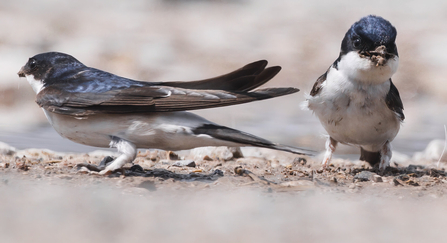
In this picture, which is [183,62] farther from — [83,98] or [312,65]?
[83,98]

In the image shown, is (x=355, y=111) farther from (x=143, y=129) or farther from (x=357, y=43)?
(x=143, y=129)

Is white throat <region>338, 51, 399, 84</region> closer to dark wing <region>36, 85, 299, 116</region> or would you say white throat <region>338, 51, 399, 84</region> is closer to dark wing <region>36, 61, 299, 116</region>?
dark wing <region>36, 61, 299, 116</region>

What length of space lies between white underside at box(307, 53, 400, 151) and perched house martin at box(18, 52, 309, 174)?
685 millimetres

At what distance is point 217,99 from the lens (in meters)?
4.18

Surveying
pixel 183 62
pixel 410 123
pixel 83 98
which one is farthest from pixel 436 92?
pixel 83 98

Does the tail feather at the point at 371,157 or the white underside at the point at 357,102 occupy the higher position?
the white underside at the point at 357,102

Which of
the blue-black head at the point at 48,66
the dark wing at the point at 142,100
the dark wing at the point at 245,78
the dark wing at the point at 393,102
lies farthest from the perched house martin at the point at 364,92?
the blue-black head at the point at 48,66

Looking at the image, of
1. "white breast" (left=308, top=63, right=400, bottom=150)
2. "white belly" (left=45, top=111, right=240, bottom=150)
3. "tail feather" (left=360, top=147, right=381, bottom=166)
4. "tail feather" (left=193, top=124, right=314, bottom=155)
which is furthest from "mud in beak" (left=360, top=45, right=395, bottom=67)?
"tail feather" (left=360, top=147, right=381, bottom=166)

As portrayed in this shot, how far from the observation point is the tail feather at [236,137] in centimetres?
407

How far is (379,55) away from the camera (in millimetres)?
4355

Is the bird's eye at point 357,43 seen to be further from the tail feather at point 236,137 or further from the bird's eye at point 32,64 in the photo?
the bird's eye at point 32,64

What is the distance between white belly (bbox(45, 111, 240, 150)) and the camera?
428 cm

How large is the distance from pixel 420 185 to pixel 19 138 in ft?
16.0

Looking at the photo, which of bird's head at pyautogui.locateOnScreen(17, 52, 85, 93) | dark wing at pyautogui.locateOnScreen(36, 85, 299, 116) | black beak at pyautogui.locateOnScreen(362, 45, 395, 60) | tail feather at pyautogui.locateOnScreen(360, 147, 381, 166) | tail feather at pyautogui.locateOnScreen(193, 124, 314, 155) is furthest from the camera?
tail feather at pyautogui.locateOnScreen(360, 147, 381, 166)
